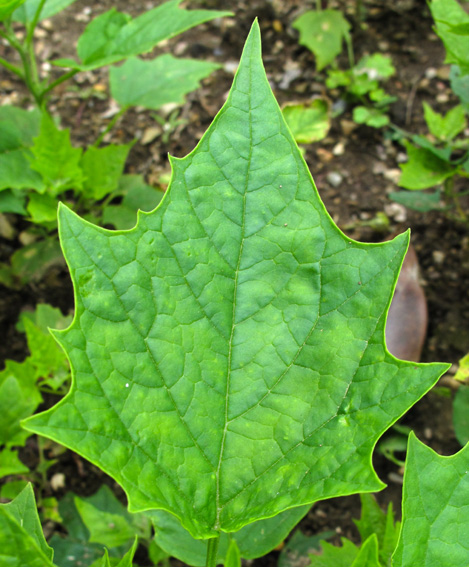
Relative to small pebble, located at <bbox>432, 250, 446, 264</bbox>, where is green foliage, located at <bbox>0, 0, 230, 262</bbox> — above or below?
above

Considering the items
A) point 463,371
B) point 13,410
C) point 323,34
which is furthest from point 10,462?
point 323,34

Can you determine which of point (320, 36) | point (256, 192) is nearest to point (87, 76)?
point (320, 36)

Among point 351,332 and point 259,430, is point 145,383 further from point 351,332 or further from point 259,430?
point 351,332

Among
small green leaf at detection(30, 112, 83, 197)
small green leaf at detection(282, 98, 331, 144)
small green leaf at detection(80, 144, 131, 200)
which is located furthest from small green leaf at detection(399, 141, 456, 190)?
small green leaf at detection(30, 112, 83, 197)

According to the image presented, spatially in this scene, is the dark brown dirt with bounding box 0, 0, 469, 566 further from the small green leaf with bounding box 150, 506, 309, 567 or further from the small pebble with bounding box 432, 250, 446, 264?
the small green leaf with bounding box 150, 506, 309, 567

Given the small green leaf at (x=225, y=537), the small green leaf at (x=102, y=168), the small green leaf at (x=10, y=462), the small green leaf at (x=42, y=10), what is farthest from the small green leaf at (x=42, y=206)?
the small green leaf at (x=225, y=537)

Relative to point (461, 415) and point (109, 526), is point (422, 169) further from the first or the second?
point (109, 526)
